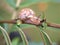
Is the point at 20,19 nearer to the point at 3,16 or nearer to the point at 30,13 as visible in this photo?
the point at 30,13

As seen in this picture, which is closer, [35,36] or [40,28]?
[40,28]

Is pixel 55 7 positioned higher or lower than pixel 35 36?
higher

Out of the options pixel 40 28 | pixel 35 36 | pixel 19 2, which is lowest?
pixel 35 36

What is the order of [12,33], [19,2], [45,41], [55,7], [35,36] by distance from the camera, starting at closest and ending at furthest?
[45,41], [12,33], [19,2], [35,36], [55,7]

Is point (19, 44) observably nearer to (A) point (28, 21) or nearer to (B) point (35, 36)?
(A) point (28, 21)

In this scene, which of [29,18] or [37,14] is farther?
[37,14]

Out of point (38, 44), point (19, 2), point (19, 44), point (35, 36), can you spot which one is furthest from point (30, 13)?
point (35, 36)

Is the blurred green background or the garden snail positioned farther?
the blurred green background

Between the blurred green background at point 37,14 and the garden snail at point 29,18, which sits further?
the blurred green background at point 37,14

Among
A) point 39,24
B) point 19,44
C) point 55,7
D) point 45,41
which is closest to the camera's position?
point 45,41
